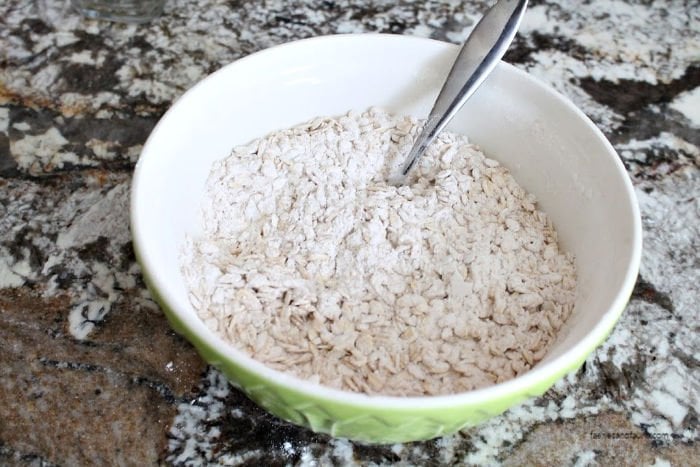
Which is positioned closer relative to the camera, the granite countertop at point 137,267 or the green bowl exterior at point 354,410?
the green bowl exterior at point 354,410

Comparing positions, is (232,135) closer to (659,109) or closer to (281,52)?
(281,52)

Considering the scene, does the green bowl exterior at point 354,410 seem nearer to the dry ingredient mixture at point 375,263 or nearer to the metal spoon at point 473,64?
the dry ingredient mixture at point 375,263

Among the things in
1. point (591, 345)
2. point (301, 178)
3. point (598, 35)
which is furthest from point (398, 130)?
point (598, 35)

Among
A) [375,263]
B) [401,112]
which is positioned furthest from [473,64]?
[375,263]

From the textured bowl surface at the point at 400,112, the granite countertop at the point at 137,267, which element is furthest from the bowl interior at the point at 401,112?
the granite countertop at the point at 137,267

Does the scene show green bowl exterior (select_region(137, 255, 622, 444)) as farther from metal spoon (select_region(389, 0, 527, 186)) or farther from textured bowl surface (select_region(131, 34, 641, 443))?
metal spoon (select_region(389, 0, 527, 186))

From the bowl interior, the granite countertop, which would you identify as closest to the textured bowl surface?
the bowl interior

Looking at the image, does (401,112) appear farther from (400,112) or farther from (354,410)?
(354,410)
